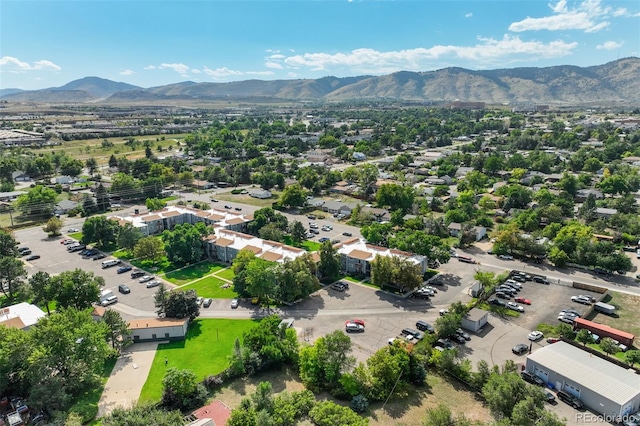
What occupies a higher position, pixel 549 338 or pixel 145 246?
pixel 145 246

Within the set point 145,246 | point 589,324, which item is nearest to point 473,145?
point 589,324

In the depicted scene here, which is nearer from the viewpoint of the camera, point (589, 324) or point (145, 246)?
point (589, 324)

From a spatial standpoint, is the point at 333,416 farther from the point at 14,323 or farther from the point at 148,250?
the point at 148,250

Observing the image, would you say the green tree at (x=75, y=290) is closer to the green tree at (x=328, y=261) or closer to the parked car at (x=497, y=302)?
the green tree at (x=328, y=261)

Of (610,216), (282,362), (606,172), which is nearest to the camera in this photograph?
(282,362)

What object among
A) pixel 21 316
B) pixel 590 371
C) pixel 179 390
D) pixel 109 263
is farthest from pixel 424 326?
pixel 109 263

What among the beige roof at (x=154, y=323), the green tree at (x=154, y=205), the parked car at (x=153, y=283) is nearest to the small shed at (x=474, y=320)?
the beige roof at (x=154, y=323)

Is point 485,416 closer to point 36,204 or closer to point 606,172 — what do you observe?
point 36,204

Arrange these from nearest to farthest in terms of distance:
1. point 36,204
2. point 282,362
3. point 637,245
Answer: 1. point 282,362
2. point 637,245
3. point 36,204
